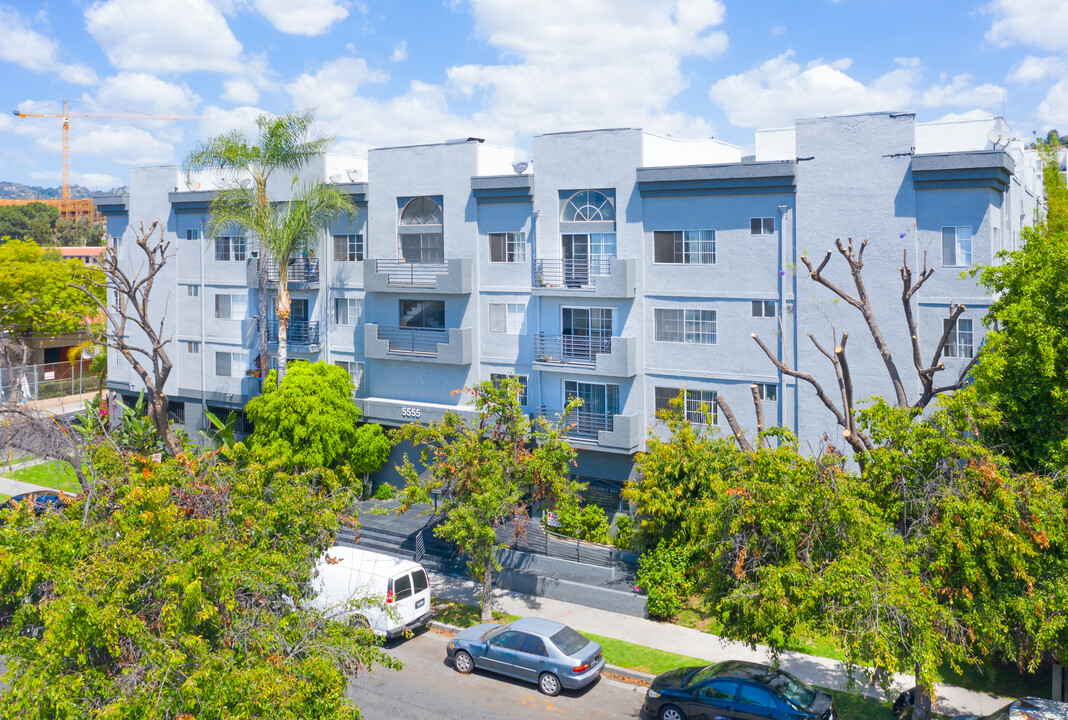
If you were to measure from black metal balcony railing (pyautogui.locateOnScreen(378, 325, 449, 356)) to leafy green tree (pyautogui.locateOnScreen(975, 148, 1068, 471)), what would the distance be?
69.4 ft

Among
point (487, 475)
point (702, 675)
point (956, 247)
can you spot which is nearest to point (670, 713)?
point (702, 675)

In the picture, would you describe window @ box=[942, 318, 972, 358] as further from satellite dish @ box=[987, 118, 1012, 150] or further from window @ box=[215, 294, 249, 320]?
window @ box=[215, 294, 249, 320]

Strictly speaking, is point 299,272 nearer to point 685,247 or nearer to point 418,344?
point 418,344

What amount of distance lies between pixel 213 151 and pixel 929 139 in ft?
88.6

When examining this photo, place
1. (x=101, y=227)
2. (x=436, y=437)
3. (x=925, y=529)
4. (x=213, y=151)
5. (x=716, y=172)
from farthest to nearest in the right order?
(x=101, y=227), (x=213, y=151), (x=716, y=172), (x=436, y=437), (x=925, y=529)

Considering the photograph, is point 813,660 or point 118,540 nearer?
point 118,540

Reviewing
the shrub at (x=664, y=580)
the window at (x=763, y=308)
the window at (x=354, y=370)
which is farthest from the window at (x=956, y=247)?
the window at (x=354, y=370)

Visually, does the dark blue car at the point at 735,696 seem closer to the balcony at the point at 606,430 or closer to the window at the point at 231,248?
the balcony at the point at 606,430

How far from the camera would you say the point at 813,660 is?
71.8ft

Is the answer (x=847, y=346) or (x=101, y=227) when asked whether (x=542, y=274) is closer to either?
(x=847, y=346)

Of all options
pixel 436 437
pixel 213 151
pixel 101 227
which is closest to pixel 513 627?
pixel 436 437

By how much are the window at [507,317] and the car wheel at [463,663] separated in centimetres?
1494

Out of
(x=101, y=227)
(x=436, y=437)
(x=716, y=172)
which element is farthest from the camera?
(x=101, y=227)

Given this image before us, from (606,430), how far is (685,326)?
465 cm
